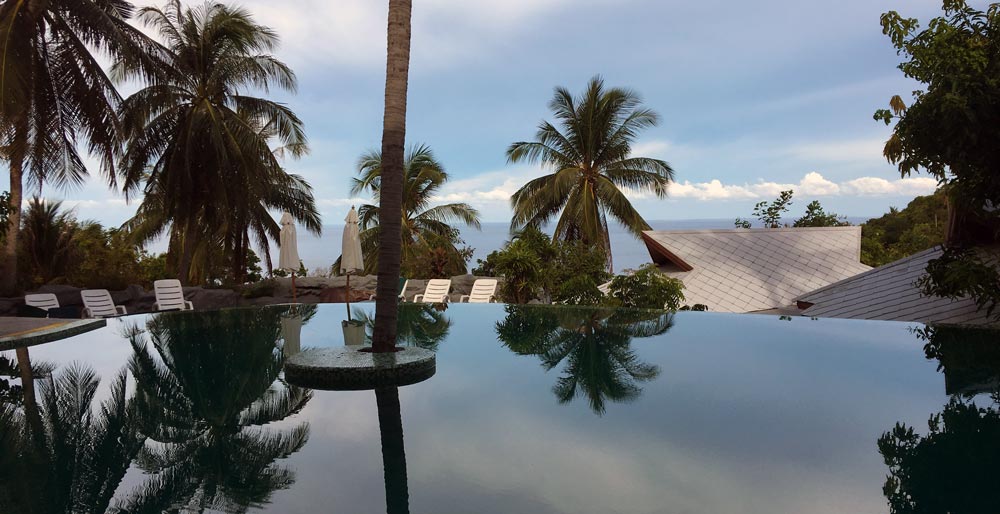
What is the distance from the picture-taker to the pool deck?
6.89m

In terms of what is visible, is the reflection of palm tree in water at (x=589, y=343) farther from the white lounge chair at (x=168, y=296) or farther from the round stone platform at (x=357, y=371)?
the white lounge chair at (x=168, y=296)

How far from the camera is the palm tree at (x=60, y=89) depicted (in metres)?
11.8

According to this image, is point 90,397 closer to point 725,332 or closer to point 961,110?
point 725,332

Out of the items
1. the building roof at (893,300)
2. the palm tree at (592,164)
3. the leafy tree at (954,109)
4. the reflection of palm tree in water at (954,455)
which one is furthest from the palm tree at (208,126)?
the reflection of palm tree in water at (954,455)

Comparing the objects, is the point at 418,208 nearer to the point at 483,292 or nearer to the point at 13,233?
the point at 483,292

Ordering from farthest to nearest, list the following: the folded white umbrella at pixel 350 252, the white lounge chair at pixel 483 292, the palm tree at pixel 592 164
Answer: the palm tree at pixel 592 164 → the white lounge chair at pixel 483 292 → the folded white umbrella at pixel 350 252

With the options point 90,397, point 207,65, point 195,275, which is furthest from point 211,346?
point 195,275

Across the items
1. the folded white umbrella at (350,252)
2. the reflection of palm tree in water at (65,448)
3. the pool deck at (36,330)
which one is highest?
the folded white umbrella at (350,252)

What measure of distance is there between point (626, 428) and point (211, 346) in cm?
471

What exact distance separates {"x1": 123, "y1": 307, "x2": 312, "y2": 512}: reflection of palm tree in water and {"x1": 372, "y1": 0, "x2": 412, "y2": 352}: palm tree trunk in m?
1.02

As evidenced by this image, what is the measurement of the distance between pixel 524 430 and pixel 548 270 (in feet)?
29.6

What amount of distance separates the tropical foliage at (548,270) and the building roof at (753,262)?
2274mm

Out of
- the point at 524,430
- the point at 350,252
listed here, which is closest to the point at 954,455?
the point at 524,430

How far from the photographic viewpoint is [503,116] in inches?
1270
